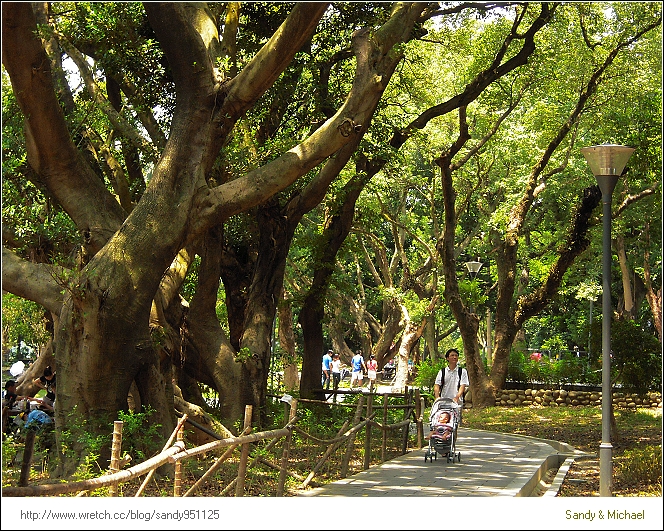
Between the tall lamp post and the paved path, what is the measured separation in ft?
3.60

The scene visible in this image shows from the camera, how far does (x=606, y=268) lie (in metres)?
9.70

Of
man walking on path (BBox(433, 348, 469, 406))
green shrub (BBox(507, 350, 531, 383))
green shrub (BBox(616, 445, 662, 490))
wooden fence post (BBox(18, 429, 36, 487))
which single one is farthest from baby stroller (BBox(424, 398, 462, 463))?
green shrub (BBox(507, 350, 531, 383))

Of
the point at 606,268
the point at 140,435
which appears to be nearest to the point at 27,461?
the point at 140,435

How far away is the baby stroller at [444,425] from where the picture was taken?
40.2 feet

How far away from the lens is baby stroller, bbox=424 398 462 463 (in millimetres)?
12242

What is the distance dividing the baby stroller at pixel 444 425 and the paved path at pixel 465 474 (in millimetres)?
240

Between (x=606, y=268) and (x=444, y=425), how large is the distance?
3.72 meters

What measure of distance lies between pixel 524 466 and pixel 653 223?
437 centimetres

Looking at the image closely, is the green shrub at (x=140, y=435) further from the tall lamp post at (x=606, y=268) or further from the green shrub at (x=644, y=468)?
the green shrub at (x=644, y=468)

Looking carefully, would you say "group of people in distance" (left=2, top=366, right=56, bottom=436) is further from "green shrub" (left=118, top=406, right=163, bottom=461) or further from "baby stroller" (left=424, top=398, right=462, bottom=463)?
"baby stroller" (left=424, top=398, right=462, bottom=463)

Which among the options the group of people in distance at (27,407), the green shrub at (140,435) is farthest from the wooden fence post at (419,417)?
the group of people in distance at (27,407)

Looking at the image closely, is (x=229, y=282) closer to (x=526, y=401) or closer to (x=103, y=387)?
(x=103, y=387)

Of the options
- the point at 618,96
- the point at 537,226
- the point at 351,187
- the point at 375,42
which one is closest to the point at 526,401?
the point at 537,226

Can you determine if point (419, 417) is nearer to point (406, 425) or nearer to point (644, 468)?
point (406, 425)
